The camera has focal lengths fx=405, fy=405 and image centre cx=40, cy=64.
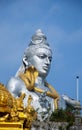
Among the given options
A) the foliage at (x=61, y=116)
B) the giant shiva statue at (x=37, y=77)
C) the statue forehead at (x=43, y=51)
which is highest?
the statue forehead at (x=43, y=51)

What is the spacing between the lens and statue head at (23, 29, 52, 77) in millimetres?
31859

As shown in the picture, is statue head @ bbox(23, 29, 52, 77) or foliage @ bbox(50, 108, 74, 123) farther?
statue head @ bbox(23, 29, 52, 77)

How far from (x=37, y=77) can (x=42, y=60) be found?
1.40 metres

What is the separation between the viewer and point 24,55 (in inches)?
1307

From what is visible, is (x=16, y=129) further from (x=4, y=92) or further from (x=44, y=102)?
(x=44, y=102)

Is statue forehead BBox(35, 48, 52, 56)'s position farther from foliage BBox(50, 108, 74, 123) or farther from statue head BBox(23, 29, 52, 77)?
foliage BBox(50, 108, 74, 123)

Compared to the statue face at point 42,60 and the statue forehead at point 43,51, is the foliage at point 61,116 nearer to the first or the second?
the statue face at point 42,60

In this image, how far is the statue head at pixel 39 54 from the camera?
31.9m

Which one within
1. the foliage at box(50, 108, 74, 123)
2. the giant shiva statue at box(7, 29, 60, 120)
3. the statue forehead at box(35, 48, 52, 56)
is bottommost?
the foliage at box(50, 108, 74, 123)

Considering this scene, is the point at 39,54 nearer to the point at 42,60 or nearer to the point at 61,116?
the point at 42,60

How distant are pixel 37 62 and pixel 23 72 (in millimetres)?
1936

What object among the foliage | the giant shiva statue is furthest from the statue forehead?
the foliage

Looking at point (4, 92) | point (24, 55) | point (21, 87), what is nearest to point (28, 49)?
point (24, 55)

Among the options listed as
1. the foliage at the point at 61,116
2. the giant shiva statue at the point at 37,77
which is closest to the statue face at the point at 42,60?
the giant shiva statue at the point at 37,77
